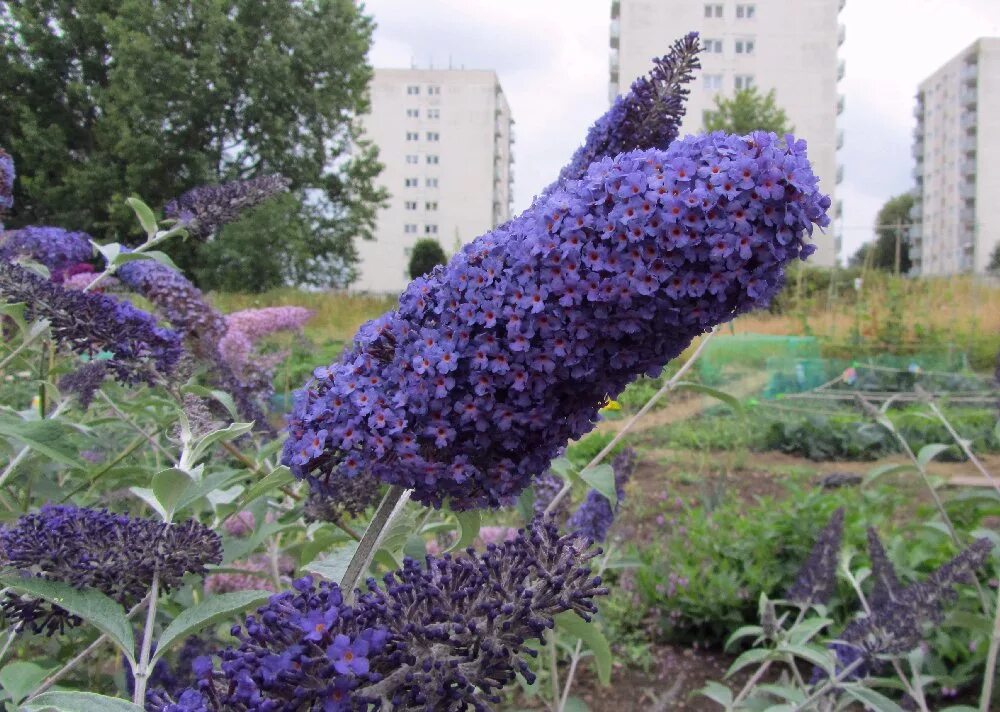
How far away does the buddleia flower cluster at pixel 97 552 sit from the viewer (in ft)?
3.28

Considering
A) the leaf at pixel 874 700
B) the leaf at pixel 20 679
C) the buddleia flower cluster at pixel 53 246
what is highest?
the buddleia flower cluster at pixel 53 246

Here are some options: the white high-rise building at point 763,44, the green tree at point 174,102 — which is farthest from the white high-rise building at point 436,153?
the green tree at point 174,102

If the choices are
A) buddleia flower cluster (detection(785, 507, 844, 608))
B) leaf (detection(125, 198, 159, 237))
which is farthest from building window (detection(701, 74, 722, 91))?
leaf (detection(125, 198, 159, 237))

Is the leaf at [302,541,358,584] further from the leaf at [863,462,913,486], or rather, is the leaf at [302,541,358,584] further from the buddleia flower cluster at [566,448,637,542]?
the leaf at [863,462,913,486]

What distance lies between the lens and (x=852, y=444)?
7.41m

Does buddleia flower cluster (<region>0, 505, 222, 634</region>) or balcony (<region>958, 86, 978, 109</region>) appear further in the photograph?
balcony (<region>958, 86, 978, 109</region>)

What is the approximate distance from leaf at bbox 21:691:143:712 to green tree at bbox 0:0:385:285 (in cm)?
1784

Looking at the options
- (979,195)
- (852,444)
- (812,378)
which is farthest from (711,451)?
(979,195)

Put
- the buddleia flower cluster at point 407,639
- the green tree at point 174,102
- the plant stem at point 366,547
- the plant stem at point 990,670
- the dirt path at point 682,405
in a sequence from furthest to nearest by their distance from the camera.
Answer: the green tree at point 174,102
the dirt path at point 682,405
the plant stem at point 990,670
the plant stem at point 366,547
the buddleia flower cluster at point 407,639

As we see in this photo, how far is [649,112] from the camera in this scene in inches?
58.7

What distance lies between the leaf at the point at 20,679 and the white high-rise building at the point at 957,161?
59.4m

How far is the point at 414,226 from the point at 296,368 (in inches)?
1978

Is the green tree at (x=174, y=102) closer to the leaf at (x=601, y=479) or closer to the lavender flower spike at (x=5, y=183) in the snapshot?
the lavender flower spike at (x=5, y=183)

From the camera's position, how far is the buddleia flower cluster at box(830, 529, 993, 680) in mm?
1699
